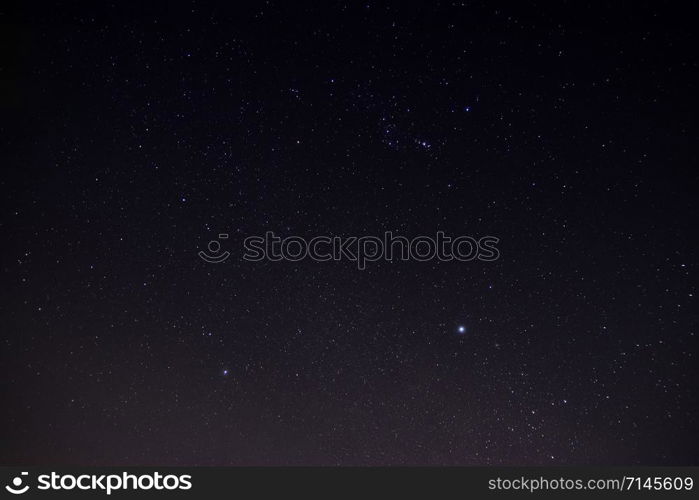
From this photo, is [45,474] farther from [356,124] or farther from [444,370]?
[356,124]

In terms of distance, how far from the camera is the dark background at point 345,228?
64.1 inches

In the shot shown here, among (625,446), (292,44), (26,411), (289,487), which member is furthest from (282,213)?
(625,446)

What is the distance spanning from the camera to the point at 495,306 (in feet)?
5.38

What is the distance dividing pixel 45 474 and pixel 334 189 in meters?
0.96

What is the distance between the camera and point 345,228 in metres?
1.65

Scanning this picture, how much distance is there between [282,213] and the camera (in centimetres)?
165

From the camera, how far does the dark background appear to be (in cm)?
163

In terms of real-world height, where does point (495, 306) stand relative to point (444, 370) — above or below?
above

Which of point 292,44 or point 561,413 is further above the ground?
point 292,44

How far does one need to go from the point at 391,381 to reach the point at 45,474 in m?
0.85

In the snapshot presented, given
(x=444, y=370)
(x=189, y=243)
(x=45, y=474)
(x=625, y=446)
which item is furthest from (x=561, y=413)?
(x=45, y=474)

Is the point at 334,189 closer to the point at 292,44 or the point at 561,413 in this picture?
the point at 292,44

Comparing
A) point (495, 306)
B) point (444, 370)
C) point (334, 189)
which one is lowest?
point (444, 370)

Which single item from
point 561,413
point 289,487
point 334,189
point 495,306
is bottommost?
point 289,487
